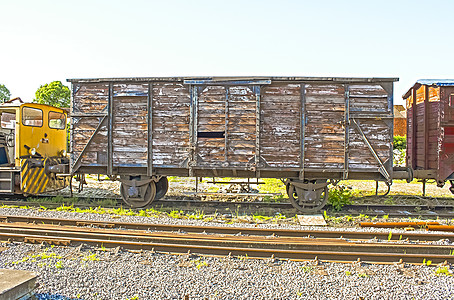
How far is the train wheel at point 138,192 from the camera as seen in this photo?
8.79 metres

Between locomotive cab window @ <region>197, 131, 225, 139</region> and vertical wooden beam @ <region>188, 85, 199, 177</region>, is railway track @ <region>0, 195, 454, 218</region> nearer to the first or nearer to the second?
vertical wooden beam @ <region>188, 85, 199, 177</region>

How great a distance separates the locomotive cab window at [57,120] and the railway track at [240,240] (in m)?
4.70

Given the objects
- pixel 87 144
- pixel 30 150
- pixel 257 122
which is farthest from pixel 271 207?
pixel 30 150

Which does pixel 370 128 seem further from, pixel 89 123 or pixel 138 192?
pixel 89 123

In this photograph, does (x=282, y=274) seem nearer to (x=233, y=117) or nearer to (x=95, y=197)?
(x=233, y=117)

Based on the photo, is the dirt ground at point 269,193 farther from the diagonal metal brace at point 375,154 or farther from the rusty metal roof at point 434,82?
the rusty metal roof at point 434,82

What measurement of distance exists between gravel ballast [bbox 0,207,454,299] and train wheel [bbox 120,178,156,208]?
3.23 meters

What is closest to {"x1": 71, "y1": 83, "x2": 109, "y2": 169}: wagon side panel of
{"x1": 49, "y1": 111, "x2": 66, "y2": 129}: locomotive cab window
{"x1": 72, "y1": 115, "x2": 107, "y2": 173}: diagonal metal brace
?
{"x1": 72, "y1": 115, "x2": 107, "y2": 173}: diagonal metal brace

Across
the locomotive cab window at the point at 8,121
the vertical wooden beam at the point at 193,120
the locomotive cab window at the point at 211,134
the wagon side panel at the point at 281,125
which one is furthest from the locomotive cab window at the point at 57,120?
the wagon side panel at the point at 281,125

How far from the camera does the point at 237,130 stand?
8.32 m

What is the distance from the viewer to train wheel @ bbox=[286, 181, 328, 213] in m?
8.29

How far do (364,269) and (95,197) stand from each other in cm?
829

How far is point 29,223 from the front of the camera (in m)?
7.09

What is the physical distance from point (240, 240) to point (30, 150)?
24.5 feet
